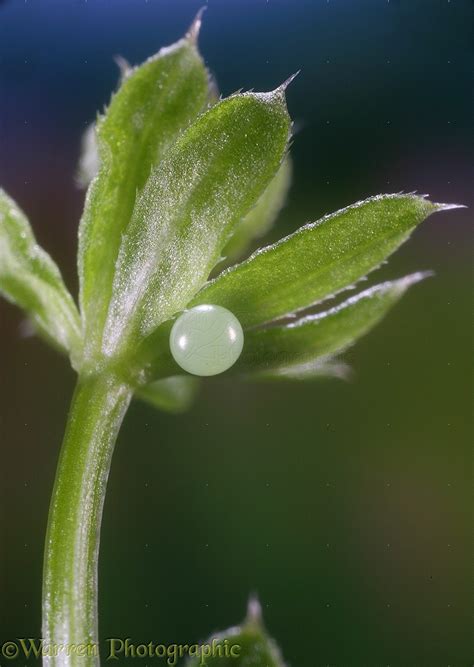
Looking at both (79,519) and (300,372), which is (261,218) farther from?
(79,519)

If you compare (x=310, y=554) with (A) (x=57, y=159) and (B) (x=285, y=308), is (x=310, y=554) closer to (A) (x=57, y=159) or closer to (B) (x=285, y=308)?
(B) (x=285, y=308)

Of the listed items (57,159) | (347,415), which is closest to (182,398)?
(347,415)

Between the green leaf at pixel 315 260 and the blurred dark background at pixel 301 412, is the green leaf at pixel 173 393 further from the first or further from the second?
the green leaf at pixel 315 260

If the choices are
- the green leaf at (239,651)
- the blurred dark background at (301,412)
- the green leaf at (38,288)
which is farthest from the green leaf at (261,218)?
the green leaf at (239,651)

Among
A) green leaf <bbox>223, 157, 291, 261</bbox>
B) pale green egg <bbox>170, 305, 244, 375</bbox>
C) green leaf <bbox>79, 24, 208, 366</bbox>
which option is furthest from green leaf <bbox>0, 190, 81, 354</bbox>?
green leaf <bbox>223, 157, 291, 261</bbox>

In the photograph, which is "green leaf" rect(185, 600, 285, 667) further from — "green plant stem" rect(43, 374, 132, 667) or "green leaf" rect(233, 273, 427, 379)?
"green leaf" rect(233, 273, 427, 379)

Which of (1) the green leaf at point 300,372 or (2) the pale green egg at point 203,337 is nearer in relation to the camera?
(2) the pale green egg at point 203,337
